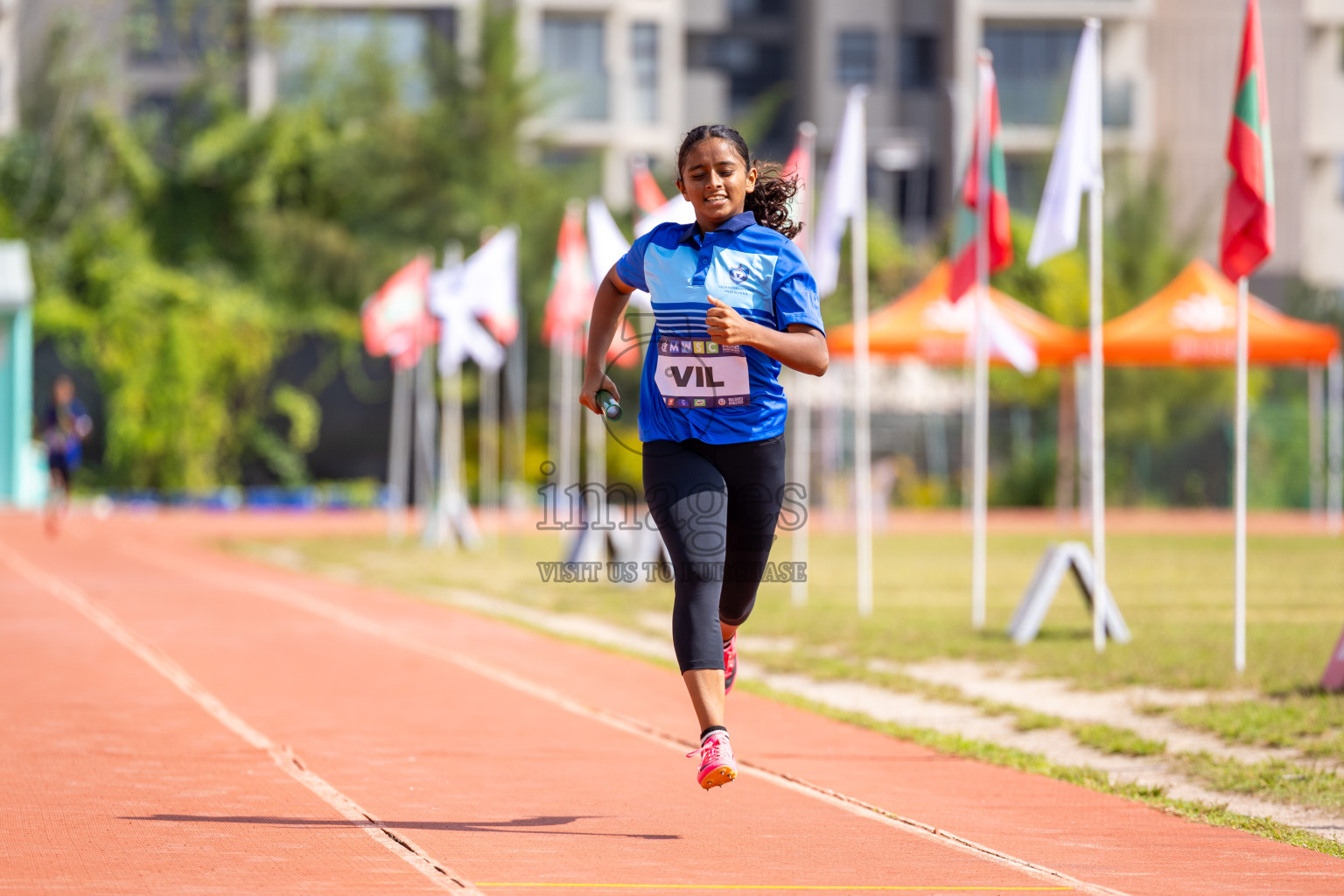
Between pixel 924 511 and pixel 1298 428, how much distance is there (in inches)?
279

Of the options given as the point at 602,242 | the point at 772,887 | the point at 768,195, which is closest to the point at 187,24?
the point at 602,242

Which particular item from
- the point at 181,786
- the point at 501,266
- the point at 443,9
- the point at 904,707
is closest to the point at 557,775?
the point at 181,786

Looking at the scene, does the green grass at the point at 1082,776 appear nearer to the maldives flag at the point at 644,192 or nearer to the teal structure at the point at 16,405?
the maldives flag at the point at 644,192

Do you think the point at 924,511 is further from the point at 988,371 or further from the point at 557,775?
the point at 557,775

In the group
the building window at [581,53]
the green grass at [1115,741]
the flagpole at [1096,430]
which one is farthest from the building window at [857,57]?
the green grass at [1115,741]

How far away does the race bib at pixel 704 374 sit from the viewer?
598 cm

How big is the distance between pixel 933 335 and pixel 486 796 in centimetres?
2029

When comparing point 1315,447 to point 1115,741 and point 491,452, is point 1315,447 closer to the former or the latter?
point 491,452

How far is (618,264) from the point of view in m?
6.25

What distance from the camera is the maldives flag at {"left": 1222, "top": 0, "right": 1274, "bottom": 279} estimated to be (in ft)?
35.7

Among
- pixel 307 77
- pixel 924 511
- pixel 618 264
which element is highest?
pixel 307 77

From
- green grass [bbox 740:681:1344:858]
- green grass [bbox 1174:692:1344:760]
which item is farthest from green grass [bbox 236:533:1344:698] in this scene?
green grass [bbox 740:681:1344:858]

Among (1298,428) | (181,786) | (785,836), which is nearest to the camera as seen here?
(785,836)

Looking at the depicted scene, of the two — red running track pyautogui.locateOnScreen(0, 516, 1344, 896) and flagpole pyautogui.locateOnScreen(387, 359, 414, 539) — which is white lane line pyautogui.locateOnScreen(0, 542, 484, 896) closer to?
red running track pyautogui.locateOnScreen(0, 516, 1344, 896)
